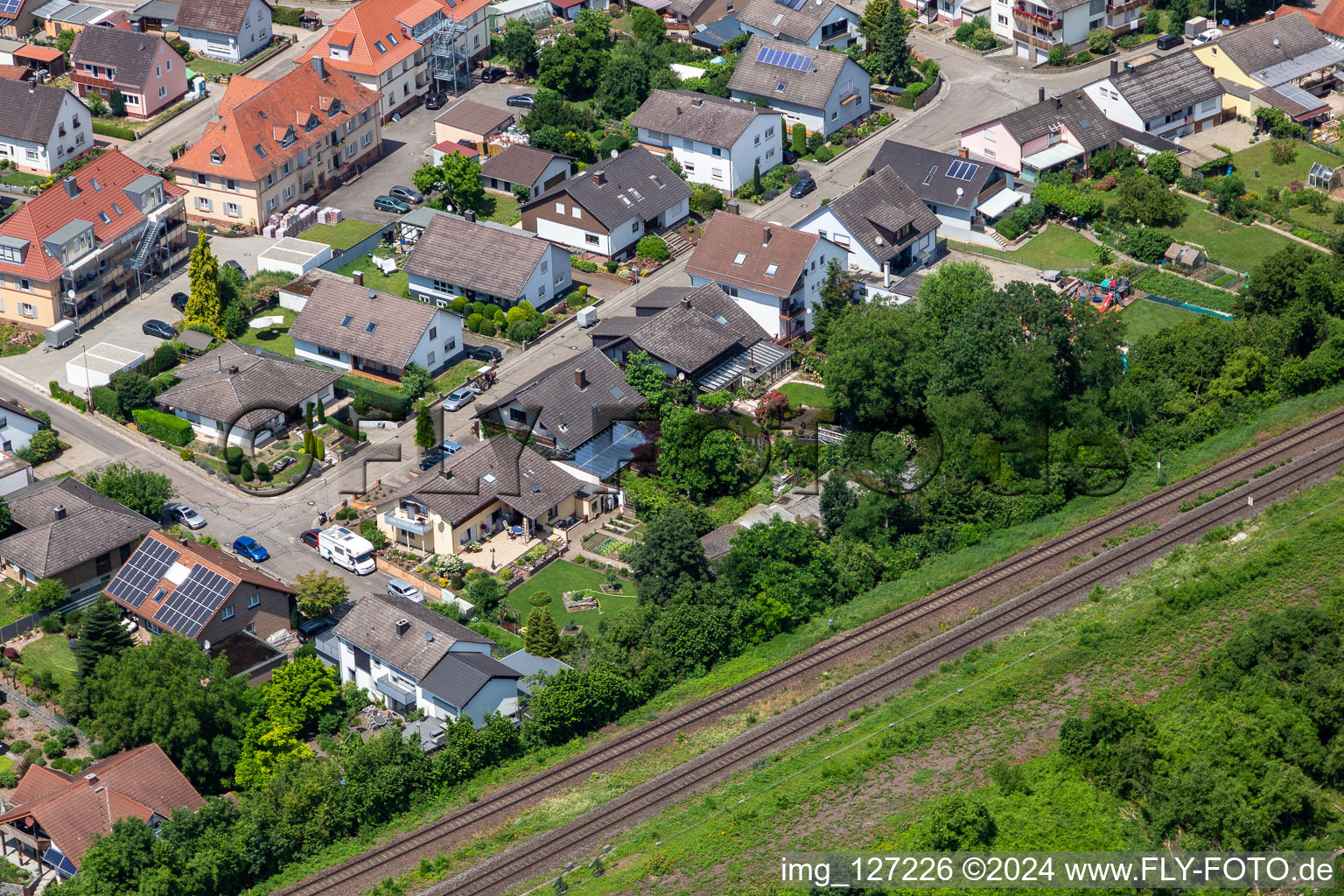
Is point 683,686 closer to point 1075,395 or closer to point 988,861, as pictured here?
point 988,861

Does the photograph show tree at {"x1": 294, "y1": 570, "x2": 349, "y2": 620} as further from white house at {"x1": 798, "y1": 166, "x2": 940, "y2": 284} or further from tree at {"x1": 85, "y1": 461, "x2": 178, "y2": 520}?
white house at {"x1": 798, "y1": 166, "x2": 940, "y2": 284}

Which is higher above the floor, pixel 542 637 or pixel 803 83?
pixel 803 83

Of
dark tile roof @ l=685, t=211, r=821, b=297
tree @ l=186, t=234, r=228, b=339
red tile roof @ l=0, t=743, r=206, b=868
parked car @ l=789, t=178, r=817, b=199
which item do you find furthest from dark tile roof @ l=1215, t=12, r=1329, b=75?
red tile roof @ l=0, t=743, r=206, b=868

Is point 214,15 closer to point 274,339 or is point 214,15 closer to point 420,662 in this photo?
point 274,339

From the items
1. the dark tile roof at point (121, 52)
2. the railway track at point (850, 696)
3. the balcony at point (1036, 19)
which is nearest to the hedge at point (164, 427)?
the railway track at point (850, 696)

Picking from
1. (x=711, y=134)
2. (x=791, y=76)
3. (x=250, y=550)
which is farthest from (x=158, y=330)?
(x=791, y=76)

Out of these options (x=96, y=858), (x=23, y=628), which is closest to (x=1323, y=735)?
(x=96, y=858)
